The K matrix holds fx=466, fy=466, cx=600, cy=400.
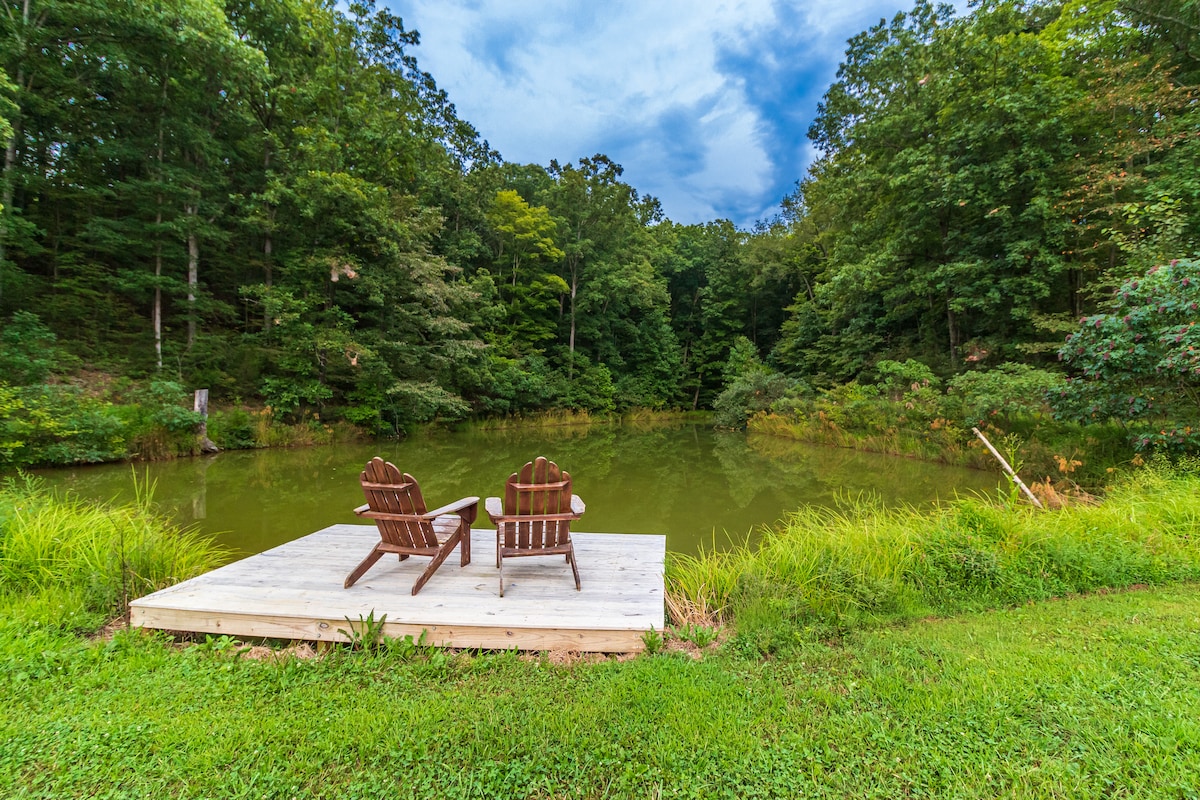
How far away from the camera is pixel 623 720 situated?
1.88 metres

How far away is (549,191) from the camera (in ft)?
68.9

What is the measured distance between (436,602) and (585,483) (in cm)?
547

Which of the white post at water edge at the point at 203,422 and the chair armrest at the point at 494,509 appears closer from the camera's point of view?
the chair armrest at the point at 494,509

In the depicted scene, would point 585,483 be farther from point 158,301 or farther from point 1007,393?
point 158,301

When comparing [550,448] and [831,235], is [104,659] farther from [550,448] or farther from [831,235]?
[831,235]

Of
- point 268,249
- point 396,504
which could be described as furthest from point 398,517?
point 268,249

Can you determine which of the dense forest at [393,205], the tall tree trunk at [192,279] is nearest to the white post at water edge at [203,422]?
the dense forest at [393,205]

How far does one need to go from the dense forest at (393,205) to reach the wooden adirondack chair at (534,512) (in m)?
6.51

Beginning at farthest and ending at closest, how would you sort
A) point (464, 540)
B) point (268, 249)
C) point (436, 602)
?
point (268, 249)
point (464, 540)
point (436, 602)

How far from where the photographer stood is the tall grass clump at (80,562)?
280 cm

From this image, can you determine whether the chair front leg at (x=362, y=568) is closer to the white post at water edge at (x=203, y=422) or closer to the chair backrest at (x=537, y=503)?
the chair backrest at (x=537, y=503)

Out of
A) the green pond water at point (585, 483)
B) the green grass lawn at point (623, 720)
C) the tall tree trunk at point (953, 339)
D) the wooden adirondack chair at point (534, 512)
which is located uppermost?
the tall tree trunk at point (953, 339)

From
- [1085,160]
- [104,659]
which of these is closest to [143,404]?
[104,659]

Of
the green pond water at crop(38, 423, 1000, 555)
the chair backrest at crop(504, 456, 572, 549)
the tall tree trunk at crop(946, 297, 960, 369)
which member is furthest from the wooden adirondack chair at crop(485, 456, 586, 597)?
the tall tree trunk at crop(946, 297, 960, 369)
